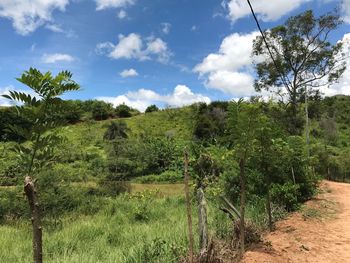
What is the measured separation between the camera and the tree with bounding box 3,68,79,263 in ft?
8.94

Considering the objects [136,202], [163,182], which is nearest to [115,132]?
[163,182]

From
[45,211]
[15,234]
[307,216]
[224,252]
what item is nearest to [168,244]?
[224,252]

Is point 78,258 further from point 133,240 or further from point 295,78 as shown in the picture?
point 295,78

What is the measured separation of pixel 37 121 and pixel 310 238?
5.19 meters

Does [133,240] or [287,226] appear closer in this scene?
[133,240]

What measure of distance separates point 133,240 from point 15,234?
2613 millimetres

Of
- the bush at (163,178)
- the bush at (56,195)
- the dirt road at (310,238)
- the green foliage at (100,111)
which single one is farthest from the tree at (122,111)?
the dirt road at (310,238)

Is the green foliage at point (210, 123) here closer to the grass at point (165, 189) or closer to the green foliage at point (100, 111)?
the grass at point (165, 189)

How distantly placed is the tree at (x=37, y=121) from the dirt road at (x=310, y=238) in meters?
3.01

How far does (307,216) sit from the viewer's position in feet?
27.8

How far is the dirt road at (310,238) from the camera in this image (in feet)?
17.6

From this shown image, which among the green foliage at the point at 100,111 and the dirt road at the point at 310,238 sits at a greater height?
the green foliage at the point at 100,111

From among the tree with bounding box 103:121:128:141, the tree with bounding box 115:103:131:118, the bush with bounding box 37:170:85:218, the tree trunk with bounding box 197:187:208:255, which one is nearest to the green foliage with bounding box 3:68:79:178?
the tree trunk with bounding box 197:187:208:255

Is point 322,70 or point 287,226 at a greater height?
point 322,70
